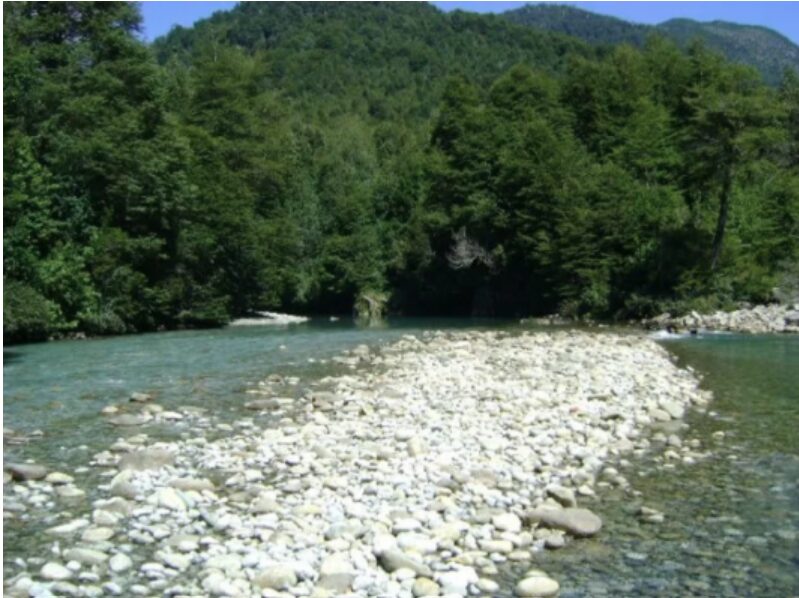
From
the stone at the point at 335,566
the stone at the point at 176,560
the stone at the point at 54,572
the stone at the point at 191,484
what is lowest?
the stone at the point at 54,572

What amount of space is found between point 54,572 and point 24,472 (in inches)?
107

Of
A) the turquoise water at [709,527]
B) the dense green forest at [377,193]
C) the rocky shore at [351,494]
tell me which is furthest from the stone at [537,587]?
the dense green forest at [377,193]

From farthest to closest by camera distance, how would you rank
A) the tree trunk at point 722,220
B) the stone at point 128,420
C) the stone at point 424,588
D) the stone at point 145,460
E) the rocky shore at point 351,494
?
the tree trunk at point 722,220 < the stone at point 128,420 < the stone at point 145,460 < the rocky shore at point 351,494 < the stone at point 424,588

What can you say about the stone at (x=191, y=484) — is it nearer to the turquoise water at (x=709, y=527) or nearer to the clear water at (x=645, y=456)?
the clear water at (x=645, y=456)

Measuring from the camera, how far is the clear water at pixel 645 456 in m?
6.82

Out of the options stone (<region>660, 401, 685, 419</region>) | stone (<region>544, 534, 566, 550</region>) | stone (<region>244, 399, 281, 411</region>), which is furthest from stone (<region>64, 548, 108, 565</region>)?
stone (<region>660, 401, 685, 419</region>)

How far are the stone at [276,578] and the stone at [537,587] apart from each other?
66.2 inches

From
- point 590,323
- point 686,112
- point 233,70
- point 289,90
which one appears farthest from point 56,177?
point 289,90

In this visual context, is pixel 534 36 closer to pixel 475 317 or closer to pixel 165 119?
pixel 475 317

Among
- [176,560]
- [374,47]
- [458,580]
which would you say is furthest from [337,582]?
[374,47]

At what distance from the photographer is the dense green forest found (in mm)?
29750

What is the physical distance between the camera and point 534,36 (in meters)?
124

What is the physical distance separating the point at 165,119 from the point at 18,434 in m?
24.3

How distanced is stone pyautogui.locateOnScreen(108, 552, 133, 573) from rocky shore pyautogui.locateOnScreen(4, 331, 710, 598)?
0.05 ft
